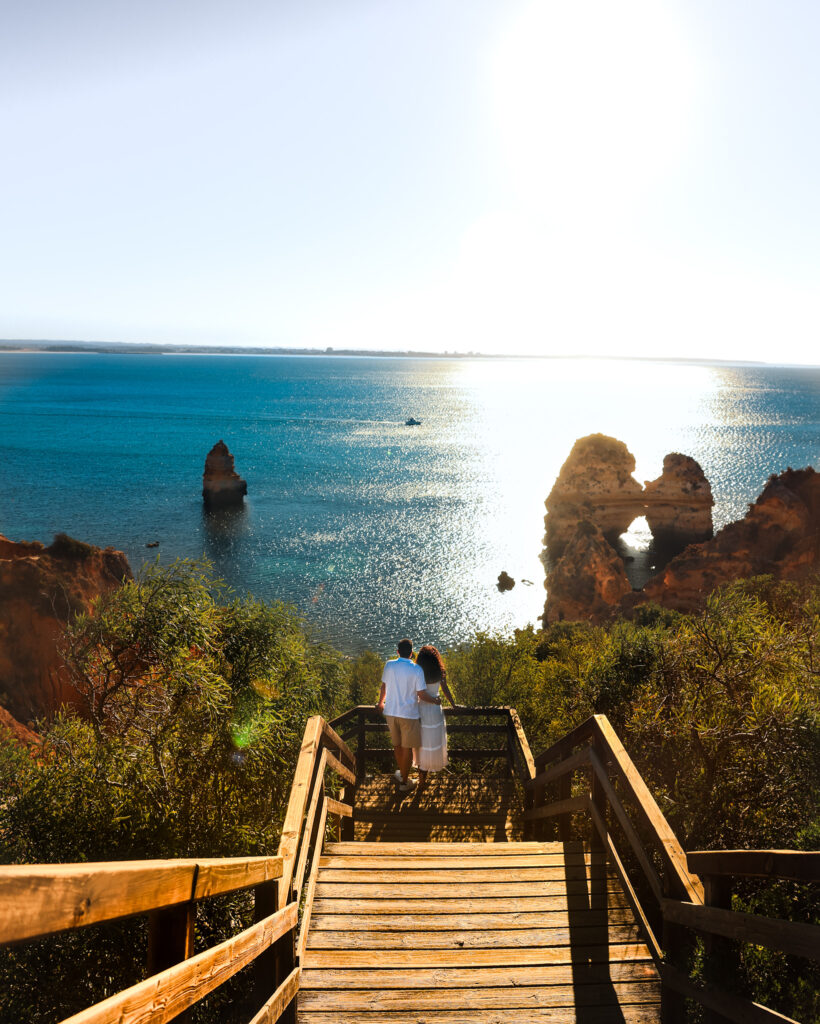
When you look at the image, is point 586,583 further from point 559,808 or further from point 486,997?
point 486,997

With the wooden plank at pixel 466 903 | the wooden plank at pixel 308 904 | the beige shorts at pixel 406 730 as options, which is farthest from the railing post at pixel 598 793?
the beige shorts at pixel 406 730

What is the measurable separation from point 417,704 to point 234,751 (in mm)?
2275

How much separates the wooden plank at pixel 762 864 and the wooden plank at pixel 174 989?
2.41 meters

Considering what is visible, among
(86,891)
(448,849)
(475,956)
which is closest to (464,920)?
(475,956)

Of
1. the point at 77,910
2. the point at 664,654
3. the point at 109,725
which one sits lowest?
the point at 109,725

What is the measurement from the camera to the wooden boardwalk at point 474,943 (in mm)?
4004

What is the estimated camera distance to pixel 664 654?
31.8 ft

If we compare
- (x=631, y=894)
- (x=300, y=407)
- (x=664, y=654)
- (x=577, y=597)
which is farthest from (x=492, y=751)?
(x=300, y=407)

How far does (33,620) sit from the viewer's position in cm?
2347

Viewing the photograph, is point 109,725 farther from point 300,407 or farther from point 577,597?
point 300,407

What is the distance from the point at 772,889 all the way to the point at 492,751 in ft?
17.5

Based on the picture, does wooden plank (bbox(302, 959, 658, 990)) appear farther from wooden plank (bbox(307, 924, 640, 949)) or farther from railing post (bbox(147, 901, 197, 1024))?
railing post (bbox(147, 901, 197, 1024))

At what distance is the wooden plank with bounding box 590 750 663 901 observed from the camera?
4.33 m

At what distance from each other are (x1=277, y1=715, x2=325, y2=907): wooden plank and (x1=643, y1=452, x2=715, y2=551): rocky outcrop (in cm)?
5853
